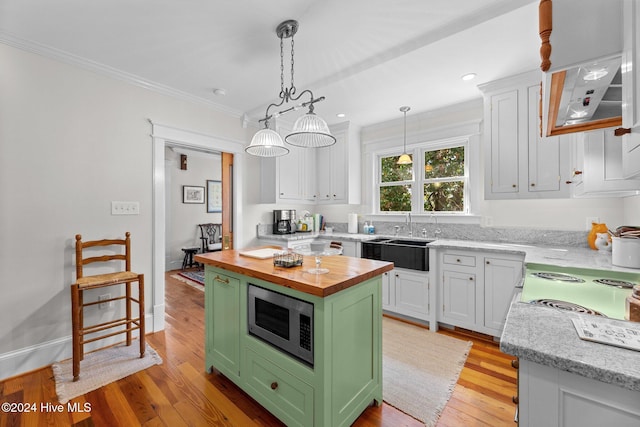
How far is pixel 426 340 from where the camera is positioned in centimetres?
267

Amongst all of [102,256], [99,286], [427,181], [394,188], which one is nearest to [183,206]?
Result: [102,256]

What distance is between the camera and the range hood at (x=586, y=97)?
2.79 feet

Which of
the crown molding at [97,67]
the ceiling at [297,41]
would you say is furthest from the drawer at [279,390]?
the crown molding at [97,67]

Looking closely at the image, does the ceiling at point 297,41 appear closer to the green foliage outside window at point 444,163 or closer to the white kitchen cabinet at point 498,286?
the green foliage outside window at point 444,163

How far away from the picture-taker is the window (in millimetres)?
3473

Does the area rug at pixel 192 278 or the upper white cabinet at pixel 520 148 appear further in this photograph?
the area rug at pixel 192 278

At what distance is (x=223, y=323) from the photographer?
1.99 metres

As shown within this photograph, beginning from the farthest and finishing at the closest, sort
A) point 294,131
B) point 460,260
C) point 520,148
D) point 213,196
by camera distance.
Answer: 1. point 213,196
2. point 460,260
3. point 520,148
4. point 294,131

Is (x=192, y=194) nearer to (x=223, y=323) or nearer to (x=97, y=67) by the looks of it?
(x=97, y=67)

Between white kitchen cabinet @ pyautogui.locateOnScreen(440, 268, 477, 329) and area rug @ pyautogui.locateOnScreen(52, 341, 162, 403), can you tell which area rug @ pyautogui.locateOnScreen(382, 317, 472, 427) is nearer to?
white kitchen cabinet @ pyautogui.locateOnScreen(440, 268, 477, 329)

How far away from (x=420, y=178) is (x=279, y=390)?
310cm

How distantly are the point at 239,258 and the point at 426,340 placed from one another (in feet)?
6.52

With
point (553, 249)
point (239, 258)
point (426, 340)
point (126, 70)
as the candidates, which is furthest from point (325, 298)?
point (126, 70)

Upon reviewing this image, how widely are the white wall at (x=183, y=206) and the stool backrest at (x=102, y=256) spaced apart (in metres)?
3.39
